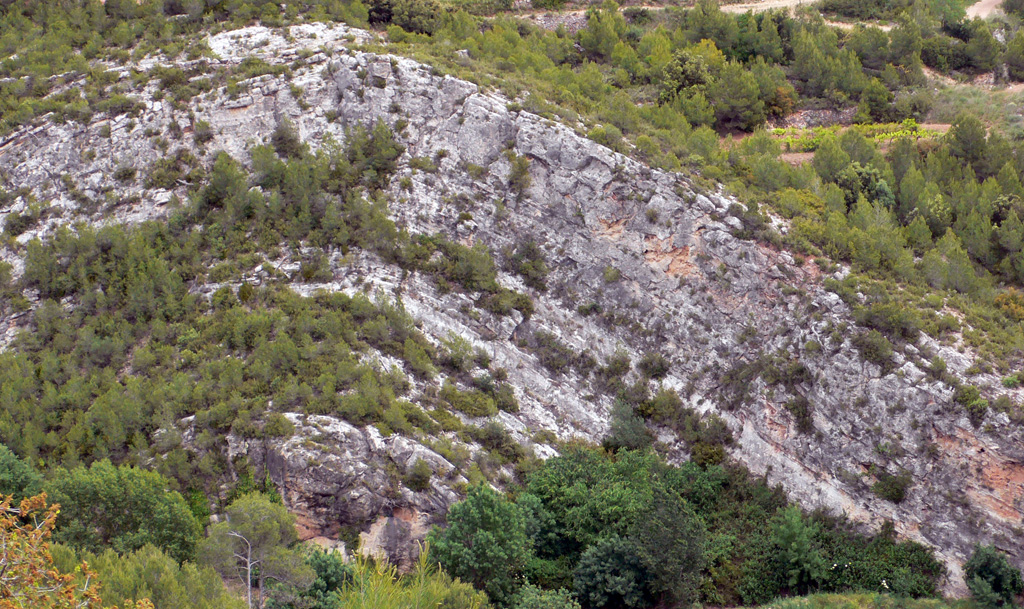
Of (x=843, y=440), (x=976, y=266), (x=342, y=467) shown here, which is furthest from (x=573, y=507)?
(x=976, y=266)

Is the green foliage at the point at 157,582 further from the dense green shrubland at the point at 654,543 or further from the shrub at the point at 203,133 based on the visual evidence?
the shrub at the point at 203,133

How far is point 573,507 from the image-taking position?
26.4m

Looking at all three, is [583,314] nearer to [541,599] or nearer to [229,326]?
[541,599]

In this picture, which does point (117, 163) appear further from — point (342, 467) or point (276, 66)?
point (342, 467)

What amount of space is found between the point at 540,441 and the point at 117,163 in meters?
21.2

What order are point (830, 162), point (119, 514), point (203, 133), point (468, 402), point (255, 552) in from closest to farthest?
point (255, 552) < point (119, 514) < point (468, 402) < point (203, 133) < point (830, 162)

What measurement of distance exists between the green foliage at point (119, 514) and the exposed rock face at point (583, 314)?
9.48 ft

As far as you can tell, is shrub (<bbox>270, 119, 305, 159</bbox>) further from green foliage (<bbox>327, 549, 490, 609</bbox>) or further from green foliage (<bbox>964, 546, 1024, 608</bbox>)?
green foliage (<bbox>964, 546, 1024, 608</bbox>)

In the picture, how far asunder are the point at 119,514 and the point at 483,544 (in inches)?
400

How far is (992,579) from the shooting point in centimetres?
2397

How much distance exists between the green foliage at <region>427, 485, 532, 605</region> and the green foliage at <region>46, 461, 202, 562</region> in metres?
6.89

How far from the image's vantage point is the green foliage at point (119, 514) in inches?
892

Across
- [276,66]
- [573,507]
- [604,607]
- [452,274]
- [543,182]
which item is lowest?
[604,607]

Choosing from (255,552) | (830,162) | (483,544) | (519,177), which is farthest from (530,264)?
(255,552)
